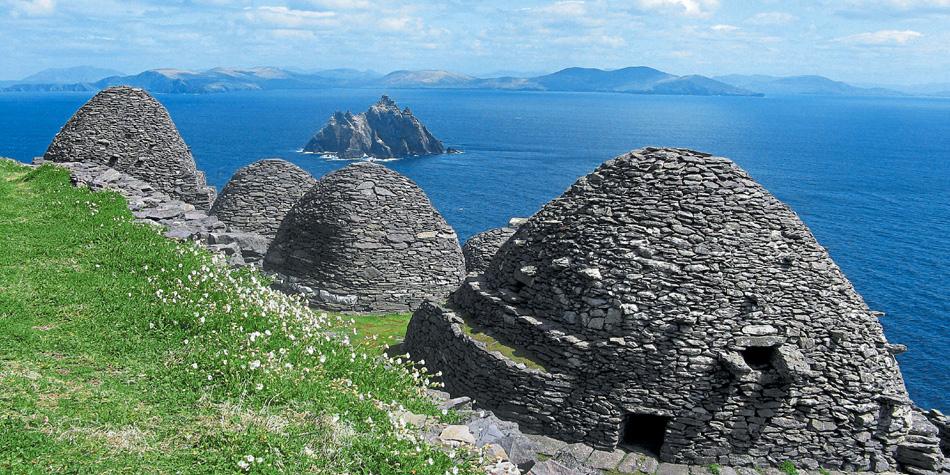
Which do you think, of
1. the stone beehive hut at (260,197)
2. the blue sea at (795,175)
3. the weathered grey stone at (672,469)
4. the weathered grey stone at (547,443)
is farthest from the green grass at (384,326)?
the blue sea at (795,175)

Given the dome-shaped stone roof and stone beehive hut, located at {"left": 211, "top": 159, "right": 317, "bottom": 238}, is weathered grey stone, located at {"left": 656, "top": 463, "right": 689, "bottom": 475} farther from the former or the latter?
stone beehive hut, located at {"left": 211, "top": 159, "right": 317, "bottom": 238}

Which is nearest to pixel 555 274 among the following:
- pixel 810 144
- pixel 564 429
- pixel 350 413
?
pixel 564 429

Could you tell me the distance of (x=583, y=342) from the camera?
560 inches

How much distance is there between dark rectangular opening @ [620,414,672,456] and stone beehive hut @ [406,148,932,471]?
3 cm

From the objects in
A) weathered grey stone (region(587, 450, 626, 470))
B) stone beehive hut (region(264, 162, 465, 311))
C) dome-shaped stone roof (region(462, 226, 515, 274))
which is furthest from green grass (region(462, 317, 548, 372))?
dome-shaped stone roof (region(462, 226, 515, 274))

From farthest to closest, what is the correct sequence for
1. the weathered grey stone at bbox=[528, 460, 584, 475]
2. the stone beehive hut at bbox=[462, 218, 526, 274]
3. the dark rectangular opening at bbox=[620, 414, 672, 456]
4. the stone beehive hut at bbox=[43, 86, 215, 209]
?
1. the stone beehive hut at bbox=[43, 86, 215, 209]
2. the stone beehive hut at bbox=[462, 218, 526, 274]
3. the dark rectangular opening at bbox=[620, 414, 672, 456]
4. the weathered grey stone at bbox=[528, 460, 584, 475]

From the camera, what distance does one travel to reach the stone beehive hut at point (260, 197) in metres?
28.8

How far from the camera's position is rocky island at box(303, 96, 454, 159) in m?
134

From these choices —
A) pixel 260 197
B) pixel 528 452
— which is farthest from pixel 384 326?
pixel 528 452

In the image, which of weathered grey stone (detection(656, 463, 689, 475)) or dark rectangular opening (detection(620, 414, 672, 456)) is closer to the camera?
weathered grey stone (detection(656, 463, 689, 475))

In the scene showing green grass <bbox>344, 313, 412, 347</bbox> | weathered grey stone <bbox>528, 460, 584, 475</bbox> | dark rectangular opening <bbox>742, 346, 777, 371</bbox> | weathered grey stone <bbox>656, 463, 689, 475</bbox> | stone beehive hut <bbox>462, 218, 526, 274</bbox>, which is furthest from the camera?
stone beehive hut <bbox>462, 218, 526, 274</bbox>

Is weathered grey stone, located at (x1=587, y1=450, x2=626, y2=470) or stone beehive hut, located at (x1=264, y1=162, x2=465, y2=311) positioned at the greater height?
stone beehive hut, located at (x1=264, y1=162, x2=465, y2=311)

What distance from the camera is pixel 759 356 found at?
14.1 meters

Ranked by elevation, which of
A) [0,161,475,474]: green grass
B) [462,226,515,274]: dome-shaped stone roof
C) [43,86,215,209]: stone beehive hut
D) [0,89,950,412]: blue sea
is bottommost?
[0,89,950,412]: blue sea
